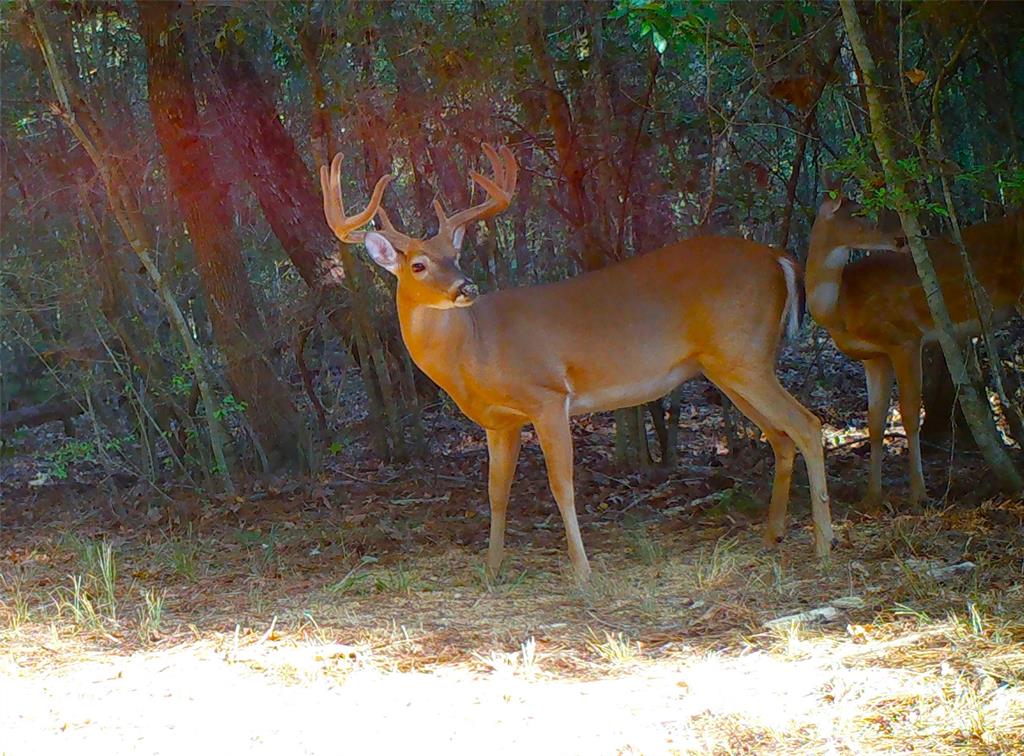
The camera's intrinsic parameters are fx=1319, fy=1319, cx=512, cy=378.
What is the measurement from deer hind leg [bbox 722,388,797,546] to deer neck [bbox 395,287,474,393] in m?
1.35

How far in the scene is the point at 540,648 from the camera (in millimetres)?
4582

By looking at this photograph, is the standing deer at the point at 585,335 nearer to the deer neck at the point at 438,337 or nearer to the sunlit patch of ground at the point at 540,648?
the deer neck at the point at 438,337

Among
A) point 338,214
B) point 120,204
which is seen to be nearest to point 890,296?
point 338,214

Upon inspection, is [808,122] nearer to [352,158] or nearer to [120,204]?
[352,158]

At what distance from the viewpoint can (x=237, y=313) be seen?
8.54 metres

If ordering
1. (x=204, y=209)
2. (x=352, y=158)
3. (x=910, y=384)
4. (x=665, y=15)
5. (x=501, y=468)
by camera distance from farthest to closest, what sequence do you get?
1. (x=352, y=158)
2. (x=204, y=209)
3. (x=910, y=384)
4. (x=501, y=468)
5. (x=665, y=15)

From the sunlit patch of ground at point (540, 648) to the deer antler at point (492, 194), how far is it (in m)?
1.64

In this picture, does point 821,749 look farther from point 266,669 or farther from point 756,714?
point 266,669

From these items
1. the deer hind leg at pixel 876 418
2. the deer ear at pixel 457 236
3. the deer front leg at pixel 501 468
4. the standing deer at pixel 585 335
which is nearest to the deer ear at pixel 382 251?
the standing deer at pixel 585 335

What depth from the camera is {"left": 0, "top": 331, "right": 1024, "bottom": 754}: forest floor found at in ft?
12.1

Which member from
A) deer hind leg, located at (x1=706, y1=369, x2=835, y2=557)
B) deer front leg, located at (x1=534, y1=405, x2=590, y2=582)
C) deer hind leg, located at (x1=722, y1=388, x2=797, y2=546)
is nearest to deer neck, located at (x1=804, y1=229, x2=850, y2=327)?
deer hind leg, located at (x1=722, y1=388, x2=797, y2=546)

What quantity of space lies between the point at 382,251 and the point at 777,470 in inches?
85.1

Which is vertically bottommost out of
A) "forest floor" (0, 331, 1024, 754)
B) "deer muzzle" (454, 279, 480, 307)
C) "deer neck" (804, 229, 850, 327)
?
"forest floor" (0, 331, 1024, 754)

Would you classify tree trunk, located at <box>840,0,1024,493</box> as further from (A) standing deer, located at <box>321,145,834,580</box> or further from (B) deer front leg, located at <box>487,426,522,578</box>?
(B) deer front leg, located at <box>487,426,522,578</box>
